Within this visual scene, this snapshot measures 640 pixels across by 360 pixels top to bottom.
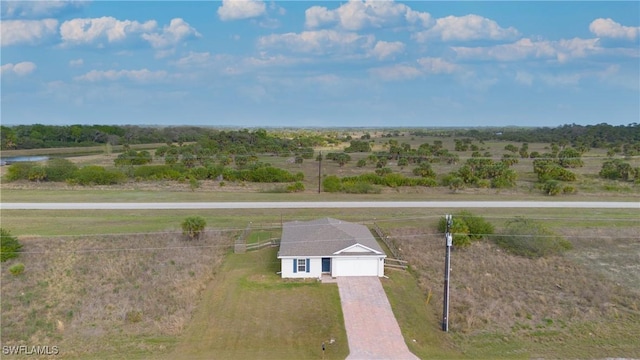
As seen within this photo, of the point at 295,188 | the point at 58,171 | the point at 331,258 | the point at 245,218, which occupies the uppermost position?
the point at 58,171

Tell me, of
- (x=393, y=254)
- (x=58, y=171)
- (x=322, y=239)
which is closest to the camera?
(x=322, y=239)

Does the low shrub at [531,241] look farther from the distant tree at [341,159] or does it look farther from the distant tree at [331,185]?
the distant tree at [341,159]

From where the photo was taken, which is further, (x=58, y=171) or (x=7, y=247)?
(x=58, y=171)

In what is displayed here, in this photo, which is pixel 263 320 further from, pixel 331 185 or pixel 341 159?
pixel 341 159

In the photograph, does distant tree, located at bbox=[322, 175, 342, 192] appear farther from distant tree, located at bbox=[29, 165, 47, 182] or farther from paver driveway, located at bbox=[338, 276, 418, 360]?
distant tree, located at bbox=[29, 165, 47, 182]

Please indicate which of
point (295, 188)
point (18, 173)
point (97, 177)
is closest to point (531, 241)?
point (295, 188)

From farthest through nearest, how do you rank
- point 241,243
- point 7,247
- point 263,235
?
point 263,235
point 241,243
point 7,247

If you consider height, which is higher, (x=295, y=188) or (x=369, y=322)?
(x=295, y=188)
